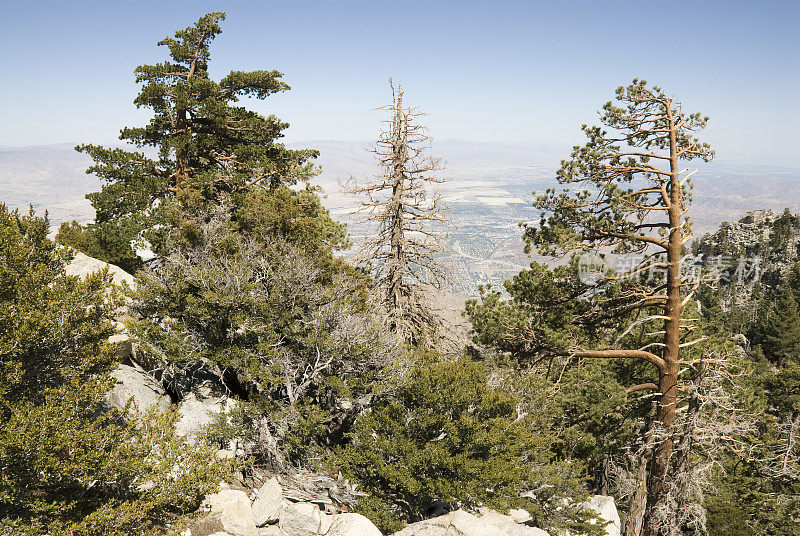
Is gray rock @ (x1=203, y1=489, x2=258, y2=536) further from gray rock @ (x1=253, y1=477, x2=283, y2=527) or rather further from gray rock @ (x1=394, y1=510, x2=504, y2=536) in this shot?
gray rock @ (x1=394, y1=510, x2=504, y2=536)

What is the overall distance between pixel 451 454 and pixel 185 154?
18.2 m

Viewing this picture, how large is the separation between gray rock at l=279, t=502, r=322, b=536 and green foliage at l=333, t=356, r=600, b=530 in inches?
59.5

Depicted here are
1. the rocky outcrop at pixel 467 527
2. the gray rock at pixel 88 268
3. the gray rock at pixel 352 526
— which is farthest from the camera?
the gray rock at pixel 88 268

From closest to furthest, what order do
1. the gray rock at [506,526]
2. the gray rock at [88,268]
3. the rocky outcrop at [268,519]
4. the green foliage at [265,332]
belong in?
the rocky outcrop at [268,519] → the gray rock at [506,526] → the green foliage at [265,332] → the gray rock at [88,268]

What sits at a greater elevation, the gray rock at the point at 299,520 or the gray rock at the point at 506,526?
the gray rock at the point at 299,520

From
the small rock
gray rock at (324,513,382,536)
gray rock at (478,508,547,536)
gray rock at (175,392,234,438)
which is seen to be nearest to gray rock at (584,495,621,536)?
the small rock

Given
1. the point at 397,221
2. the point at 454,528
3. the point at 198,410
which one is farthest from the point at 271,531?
the point at 397,221

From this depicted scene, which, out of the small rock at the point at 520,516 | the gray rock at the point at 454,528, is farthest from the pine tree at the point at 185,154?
the small rock at the point at 520,516

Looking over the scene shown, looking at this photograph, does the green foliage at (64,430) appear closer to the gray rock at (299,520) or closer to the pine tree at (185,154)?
the gray rock at (299,520)

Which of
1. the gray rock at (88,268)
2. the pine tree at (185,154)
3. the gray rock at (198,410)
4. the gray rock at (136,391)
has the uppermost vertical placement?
the pine tree at (185,154)

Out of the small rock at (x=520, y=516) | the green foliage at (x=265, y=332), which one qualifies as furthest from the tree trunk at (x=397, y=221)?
the small rock at (x=520, y=516)

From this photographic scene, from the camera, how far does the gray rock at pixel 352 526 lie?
10.9m

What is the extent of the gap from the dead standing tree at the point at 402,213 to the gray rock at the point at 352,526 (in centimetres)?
908

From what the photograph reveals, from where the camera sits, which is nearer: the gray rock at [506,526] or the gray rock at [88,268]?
the gray rock at [506,526]
